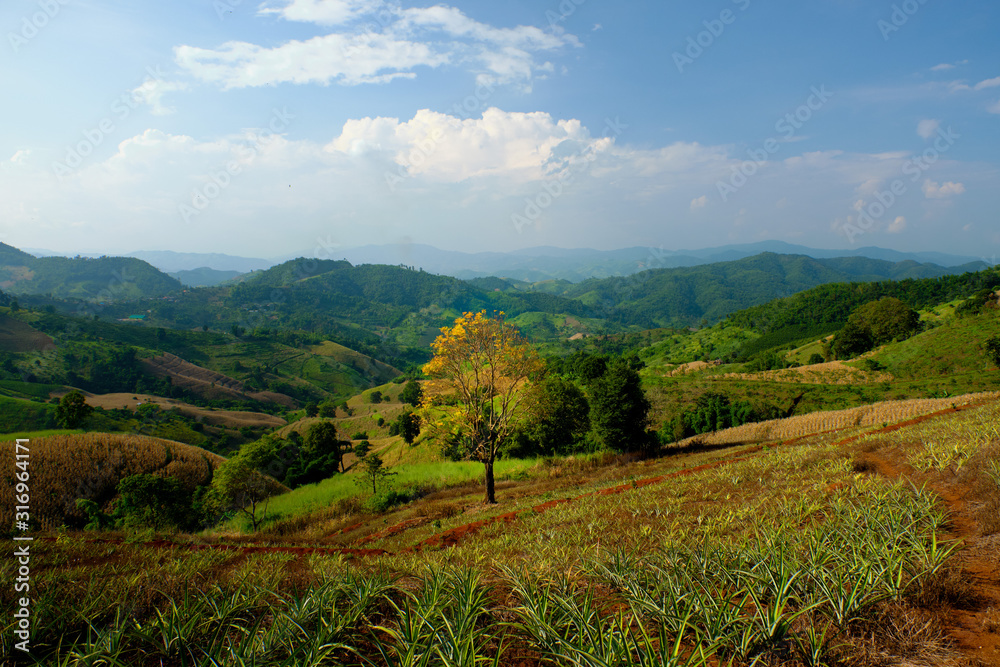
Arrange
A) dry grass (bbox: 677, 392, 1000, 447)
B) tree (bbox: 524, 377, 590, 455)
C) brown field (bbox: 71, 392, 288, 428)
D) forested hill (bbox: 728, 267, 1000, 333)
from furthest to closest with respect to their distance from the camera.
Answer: forested hill (bbox: 728, 267, 1000, 333), brown field (bbox: 71, 392, 288, 428), tree (bbox: 524, 377, 590, 455), dry grass (bbox: 677, 392, 1000, 447)

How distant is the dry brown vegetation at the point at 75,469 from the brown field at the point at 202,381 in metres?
110

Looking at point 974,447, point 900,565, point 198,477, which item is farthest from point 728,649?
point 198,477

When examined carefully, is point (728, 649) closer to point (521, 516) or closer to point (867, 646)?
point (867, 646)

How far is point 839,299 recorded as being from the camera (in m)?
135

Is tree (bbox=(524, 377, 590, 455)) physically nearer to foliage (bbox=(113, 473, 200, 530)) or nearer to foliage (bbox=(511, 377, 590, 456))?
foliage (bbox=(511, 377, 590, 456))

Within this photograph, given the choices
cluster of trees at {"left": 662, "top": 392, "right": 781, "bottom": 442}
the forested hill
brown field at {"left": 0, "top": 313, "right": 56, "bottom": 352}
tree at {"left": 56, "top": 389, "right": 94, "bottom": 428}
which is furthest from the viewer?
the forested hill

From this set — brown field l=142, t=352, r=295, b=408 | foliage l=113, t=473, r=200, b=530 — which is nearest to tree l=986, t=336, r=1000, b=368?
foliage l=113, t=473, r=200, b=530

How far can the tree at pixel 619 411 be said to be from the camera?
25828mm

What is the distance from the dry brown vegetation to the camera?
13625 mm

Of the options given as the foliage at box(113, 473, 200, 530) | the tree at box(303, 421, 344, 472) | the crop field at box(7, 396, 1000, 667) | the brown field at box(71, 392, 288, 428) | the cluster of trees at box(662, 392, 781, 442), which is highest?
the crop field at box(7, 396, 1000, 667)

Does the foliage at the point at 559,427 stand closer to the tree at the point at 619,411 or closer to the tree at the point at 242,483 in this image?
the tree at the point at 619,411

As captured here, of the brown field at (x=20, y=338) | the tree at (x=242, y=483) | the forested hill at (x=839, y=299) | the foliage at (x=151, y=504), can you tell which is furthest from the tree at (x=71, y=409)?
the forested hill at (x=839, y=299)

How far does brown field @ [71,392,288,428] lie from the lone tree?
90.4m

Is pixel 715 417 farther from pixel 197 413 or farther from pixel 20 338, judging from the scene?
pixel 20 338
